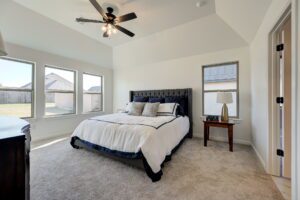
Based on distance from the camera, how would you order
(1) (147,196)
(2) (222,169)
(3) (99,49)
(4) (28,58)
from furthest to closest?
(3) (99,49), (4) (28,58), (2) (222,169), (1) (147,196)

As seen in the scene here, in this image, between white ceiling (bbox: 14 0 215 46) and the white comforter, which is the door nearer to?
white ceiling (bbox: 14 0 215 46)

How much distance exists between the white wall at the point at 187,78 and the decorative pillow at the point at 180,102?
348 mm

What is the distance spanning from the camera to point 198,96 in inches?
160

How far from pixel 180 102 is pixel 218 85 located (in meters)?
1.13

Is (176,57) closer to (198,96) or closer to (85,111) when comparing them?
(198,96)

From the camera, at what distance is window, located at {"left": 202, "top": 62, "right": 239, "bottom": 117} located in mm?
3625

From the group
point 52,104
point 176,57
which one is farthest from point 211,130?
point 52,104

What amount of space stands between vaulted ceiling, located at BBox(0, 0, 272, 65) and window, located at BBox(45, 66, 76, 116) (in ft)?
2.56

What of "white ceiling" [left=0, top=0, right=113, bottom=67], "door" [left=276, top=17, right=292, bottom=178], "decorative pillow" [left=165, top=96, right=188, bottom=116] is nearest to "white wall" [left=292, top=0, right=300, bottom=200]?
"door" [left=276, top=17, right=292, bottom=178]

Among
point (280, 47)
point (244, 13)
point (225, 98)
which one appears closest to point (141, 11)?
point (244, 13)

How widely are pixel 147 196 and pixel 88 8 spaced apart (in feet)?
10.7

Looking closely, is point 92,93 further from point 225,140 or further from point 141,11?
point 225,140

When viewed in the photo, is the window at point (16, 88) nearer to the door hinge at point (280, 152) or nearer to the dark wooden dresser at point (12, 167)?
the dark wooden dresser at point (12, 167)

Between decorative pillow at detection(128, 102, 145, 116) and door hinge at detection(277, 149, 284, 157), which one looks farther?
decorative pillow at detection(128, 102, 145, 116)
